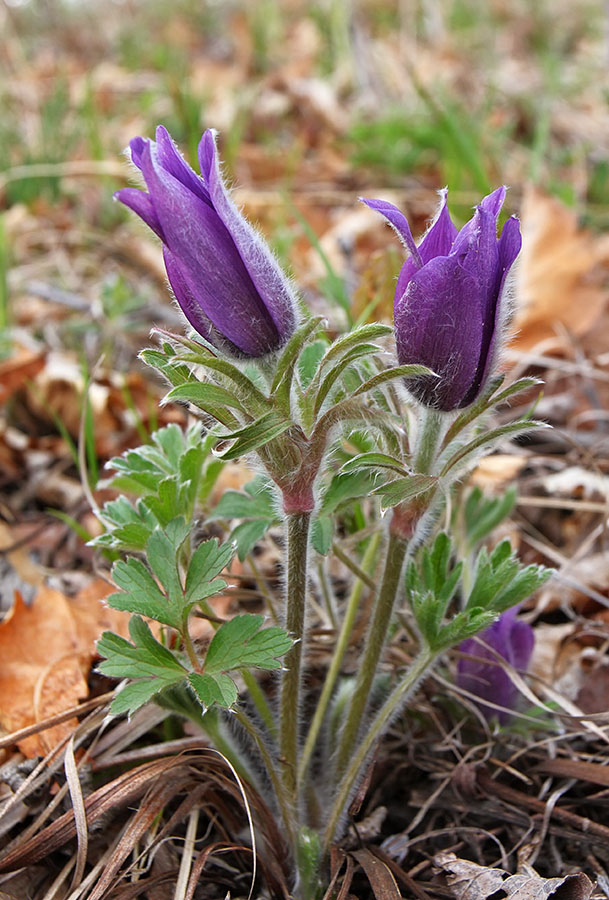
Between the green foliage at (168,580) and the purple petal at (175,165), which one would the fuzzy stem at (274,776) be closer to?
the green foliage at (168,580)

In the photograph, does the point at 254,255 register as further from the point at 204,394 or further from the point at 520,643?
the point at 520,643

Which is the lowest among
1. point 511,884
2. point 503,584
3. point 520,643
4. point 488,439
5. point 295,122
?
point 511,884

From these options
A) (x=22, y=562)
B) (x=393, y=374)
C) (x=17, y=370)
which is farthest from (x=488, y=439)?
(x=17, y=370)

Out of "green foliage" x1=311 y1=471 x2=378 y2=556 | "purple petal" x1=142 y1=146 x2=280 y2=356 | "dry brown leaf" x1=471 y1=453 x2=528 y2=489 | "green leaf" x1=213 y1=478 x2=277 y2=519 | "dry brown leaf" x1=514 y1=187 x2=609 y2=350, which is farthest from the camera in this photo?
"dry brown leaf" x1=514 y1=187 x2=609 y2=350

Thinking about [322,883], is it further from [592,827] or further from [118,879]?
[592,827]

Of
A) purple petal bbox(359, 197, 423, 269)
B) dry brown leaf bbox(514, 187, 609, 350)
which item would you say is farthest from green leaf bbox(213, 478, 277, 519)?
dry brown leaf bbox(514, 187, 609, 350)

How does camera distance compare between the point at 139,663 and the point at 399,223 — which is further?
the point at 139,663

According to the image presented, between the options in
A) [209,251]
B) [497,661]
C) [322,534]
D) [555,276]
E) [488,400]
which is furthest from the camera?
[555,276]

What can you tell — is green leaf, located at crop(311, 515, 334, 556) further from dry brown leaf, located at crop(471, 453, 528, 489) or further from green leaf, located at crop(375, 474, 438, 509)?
dry brown leaf, located at crop(471, 453, 528, 489)
